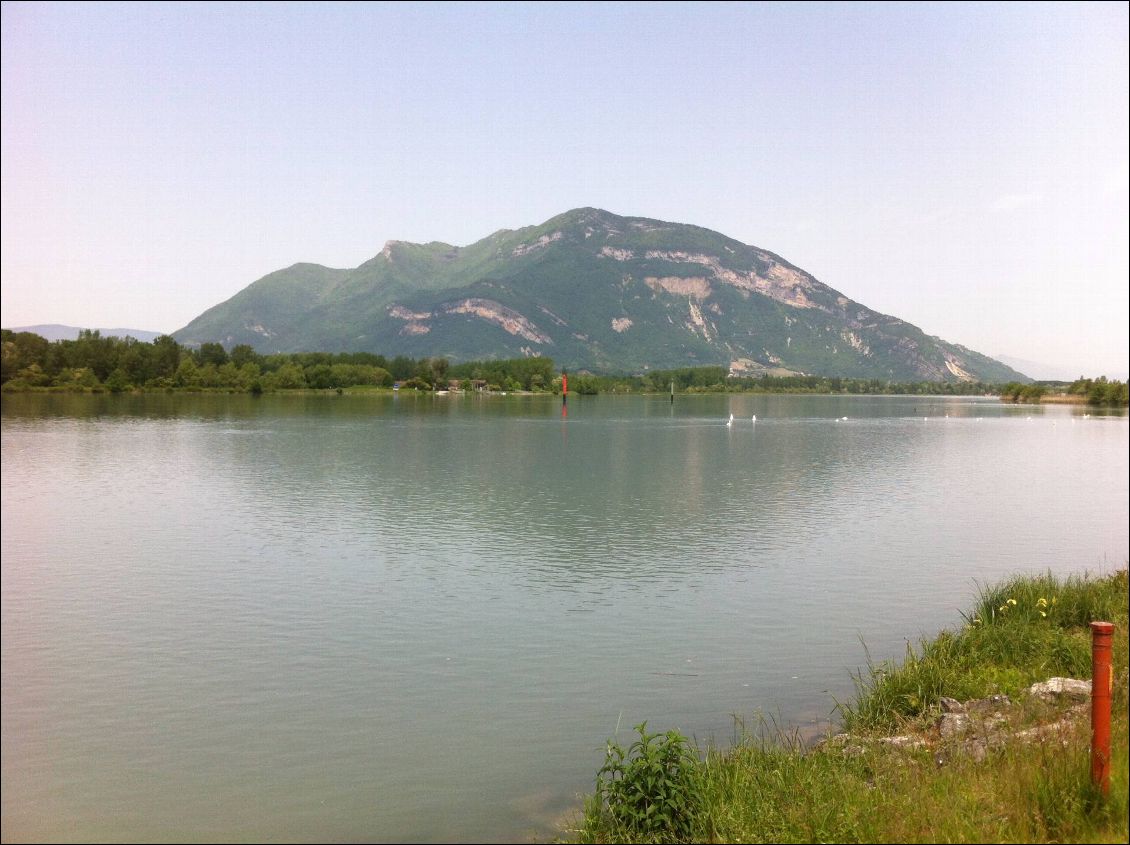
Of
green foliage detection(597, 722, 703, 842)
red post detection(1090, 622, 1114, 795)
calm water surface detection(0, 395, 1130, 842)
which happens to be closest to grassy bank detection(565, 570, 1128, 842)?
green foliage detection(597, 722, 703, 842)

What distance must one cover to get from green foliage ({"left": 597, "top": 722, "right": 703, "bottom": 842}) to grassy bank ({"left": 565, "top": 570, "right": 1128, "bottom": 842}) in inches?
1.0

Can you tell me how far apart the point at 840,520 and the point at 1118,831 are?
38.4 meters

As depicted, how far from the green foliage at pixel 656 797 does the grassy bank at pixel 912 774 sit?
2 cm

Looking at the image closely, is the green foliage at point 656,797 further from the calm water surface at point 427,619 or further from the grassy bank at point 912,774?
the calm water surface at point 427,619

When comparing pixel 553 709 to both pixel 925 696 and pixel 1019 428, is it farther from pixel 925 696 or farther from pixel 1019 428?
pixel 1019 428

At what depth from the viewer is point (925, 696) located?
1750cm

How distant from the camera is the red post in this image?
928 cm

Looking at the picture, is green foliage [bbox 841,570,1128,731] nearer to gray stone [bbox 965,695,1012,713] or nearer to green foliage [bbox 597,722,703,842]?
gray stone [bbox 965,695,1012,713]

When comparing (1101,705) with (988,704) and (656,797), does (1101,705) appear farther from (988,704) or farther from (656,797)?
(988,704)

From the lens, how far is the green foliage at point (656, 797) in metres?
12.5

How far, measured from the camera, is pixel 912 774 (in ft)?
42.4

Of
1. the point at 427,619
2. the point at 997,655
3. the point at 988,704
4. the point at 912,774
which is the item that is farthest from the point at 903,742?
the point at 427,619

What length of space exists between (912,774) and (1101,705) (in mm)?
4213

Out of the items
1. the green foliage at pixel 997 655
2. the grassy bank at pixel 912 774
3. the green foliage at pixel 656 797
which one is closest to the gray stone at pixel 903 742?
the grassy bank at pixel 912 774
